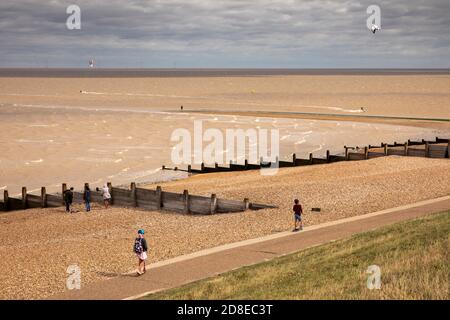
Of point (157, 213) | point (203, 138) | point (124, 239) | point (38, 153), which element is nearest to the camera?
point (124, 239)

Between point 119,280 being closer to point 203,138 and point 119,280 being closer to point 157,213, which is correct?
point 157,213

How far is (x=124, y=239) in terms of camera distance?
22.2m

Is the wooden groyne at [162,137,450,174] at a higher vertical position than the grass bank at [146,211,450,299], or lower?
higher

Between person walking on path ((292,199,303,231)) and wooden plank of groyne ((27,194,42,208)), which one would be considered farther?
wooden plank of groyne ((27,194,42,208))

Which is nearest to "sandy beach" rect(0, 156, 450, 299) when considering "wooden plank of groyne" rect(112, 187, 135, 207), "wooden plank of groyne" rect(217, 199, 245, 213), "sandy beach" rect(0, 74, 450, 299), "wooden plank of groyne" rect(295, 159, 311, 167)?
"sandy beach" rect(0, 74, 450, 299)

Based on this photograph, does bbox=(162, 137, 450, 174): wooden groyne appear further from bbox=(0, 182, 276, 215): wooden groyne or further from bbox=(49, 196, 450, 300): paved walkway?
bbox=(49, 196, 450, 300): paved walkway

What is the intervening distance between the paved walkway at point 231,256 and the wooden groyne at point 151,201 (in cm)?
464

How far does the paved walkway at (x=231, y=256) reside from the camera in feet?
50.9

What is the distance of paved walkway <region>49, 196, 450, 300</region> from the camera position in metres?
15.5

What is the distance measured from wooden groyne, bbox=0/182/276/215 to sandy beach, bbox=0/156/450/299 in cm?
60
